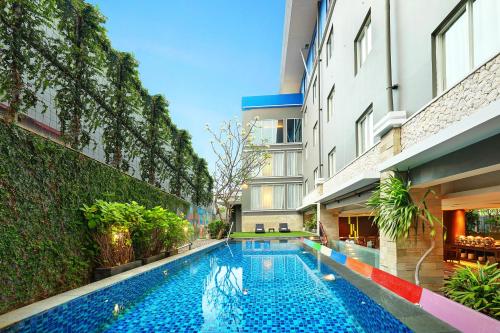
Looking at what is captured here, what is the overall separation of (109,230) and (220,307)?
88.6 inches

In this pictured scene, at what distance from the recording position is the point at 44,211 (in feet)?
15.0

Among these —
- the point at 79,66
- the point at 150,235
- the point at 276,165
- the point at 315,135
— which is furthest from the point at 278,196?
the point at 79,66

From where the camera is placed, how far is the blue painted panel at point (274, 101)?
2841 centimetres

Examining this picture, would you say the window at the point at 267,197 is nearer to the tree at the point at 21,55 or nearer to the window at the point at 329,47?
the window at the point at 329,47

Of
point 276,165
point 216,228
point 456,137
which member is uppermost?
point 276,165

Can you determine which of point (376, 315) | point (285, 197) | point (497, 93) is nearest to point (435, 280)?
point (376, 315)

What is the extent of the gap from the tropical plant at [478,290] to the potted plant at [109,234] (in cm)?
483

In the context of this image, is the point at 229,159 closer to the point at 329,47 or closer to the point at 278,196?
the point at 278,196

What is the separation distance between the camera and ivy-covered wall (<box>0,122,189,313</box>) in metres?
3.85

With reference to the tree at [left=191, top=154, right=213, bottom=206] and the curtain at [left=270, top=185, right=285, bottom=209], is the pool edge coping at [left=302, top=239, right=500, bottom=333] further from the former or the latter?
the curtain at [left=270, top=185, right=285, bottom=209]

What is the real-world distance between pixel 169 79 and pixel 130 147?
95.9 meters

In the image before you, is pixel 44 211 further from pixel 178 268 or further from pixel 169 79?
pixel 169 79

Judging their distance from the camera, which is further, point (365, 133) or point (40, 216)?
point (365, 133)

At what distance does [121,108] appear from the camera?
7914 mm
